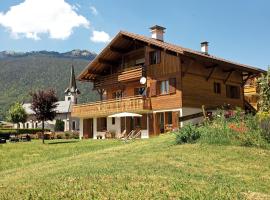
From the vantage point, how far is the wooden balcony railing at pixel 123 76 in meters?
34.0

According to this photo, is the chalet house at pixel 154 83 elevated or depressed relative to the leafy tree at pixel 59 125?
elevated

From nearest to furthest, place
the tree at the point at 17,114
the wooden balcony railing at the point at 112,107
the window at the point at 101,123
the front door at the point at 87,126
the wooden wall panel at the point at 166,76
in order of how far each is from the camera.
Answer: the wooden wall panel at the point at 166,76
the wooden balcony railing at the point at 112,107
the window at the point at 101,123
the front door at the point at 87,126
the tree at the point at 17,114

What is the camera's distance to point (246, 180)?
37.1 feet

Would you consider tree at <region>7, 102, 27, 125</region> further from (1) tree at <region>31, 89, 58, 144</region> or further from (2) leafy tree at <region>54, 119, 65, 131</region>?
(1) tree at <region>31, 89, 58, 144</region>

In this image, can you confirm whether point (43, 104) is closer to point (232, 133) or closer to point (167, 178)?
point (232, 133)

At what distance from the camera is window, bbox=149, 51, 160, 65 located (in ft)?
107

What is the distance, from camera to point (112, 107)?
3528 centimetres

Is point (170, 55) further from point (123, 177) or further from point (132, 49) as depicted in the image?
point (123, 177)

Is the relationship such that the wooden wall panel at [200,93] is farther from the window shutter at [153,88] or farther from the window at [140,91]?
the window at [140,91]

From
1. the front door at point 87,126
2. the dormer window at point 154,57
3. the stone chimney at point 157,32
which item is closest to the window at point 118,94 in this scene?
the front door at point 87,126

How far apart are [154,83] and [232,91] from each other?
28.0ft

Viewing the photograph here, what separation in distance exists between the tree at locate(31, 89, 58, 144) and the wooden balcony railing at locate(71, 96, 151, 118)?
3118 millimetres

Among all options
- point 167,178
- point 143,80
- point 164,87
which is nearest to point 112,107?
point 143,80

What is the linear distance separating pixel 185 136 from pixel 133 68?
1763 centimetres
